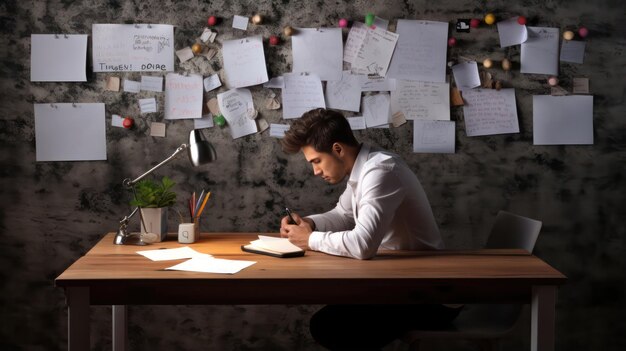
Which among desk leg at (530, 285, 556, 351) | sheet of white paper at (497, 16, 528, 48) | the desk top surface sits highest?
sheet of white paper at (497, 16, 528, 48)

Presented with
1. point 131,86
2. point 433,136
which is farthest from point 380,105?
point 131,86

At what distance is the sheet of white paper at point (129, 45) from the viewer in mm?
3473

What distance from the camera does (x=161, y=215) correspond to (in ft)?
9.30

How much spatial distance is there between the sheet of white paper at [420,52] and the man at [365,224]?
2.98ft

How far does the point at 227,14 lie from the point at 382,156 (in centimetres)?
132

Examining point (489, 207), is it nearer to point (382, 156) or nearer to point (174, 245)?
point (382, 156)

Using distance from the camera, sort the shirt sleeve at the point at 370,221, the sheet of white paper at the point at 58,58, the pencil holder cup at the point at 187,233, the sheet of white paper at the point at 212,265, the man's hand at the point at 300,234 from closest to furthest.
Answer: the sheet of white paper at the point at 212,265, the shirt sleeve at the point at 370,221, the man's hand at the point at 300,234, the pencil holder cup at the point at 187,233, the sheet of white paper at the point at 58,58

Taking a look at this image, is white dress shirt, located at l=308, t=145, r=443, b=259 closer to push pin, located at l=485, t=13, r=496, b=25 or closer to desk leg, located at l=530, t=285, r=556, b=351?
desk leg, located at l=530, t=285, r=556, b=351

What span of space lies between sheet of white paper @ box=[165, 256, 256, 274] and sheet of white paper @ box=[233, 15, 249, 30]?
1.45 m

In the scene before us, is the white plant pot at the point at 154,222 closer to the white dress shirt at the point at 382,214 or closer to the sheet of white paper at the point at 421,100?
the white dress shirt at the point at 382,214

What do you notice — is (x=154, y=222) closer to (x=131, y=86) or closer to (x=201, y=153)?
(x=201, y=153)

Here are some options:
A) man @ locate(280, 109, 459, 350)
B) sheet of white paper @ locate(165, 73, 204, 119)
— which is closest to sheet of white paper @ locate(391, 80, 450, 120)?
man @ locate(280, 109, 459, 350)

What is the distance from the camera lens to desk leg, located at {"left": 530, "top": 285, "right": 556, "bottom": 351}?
2.21 metres

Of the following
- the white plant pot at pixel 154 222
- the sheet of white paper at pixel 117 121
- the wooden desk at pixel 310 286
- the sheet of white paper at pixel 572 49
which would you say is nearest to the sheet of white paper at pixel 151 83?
the sheet of white paper at pixel 117 121
